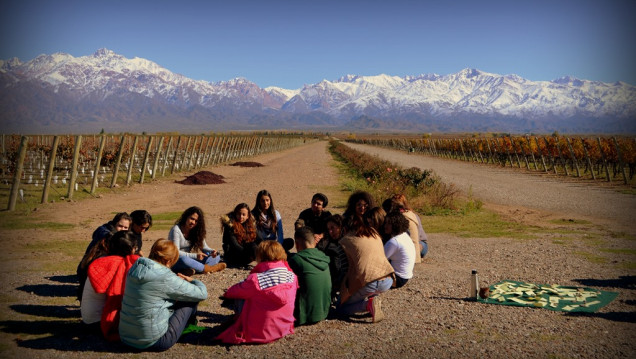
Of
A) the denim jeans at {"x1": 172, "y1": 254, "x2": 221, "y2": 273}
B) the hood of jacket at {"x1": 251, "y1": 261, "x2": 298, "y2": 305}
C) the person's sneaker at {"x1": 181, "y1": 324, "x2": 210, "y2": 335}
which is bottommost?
the person's sneaker at {"x1": 181, "y1": 324, "x2": 210, "y2": 335}

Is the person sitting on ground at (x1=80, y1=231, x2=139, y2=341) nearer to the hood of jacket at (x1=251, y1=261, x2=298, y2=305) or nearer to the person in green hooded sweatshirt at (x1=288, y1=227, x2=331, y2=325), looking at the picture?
the hood of jacket at (x1=251, y1=261, x2=298, y2=305)

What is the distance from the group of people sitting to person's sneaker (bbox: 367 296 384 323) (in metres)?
0.01

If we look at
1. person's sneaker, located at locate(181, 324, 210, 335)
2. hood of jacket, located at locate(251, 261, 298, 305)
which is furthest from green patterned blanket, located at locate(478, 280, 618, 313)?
person's sneaker, located at locate(181, 324, 210, 335)

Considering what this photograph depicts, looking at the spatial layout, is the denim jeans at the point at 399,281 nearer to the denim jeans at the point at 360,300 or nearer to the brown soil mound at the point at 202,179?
the denim jeans at the point at 360,300

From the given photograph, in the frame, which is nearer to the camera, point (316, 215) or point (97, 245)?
point (97, 245)

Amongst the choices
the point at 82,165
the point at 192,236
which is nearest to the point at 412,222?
the point at 192,236

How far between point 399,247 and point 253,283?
7.15 ft

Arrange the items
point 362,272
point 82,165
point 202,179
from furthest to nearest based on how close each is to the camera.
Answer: point 82,165 → point 202,179 → point 362,272

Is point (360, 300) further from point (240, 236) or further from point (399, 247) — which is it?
point (240, 236)

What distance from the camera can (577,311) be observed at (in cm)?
559

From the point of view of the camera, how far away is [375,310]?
5.34m

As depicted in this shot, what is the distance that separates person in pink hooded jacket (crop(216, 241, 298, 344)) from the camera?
4.75m

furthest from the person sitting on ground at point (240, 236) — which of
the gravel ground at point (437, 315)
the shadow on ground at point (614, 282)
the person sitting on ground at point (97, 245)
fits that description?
the shadow on ground at point (614, 282)

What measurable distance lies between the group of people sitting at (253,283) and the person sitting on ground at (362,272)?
11 millimetres
